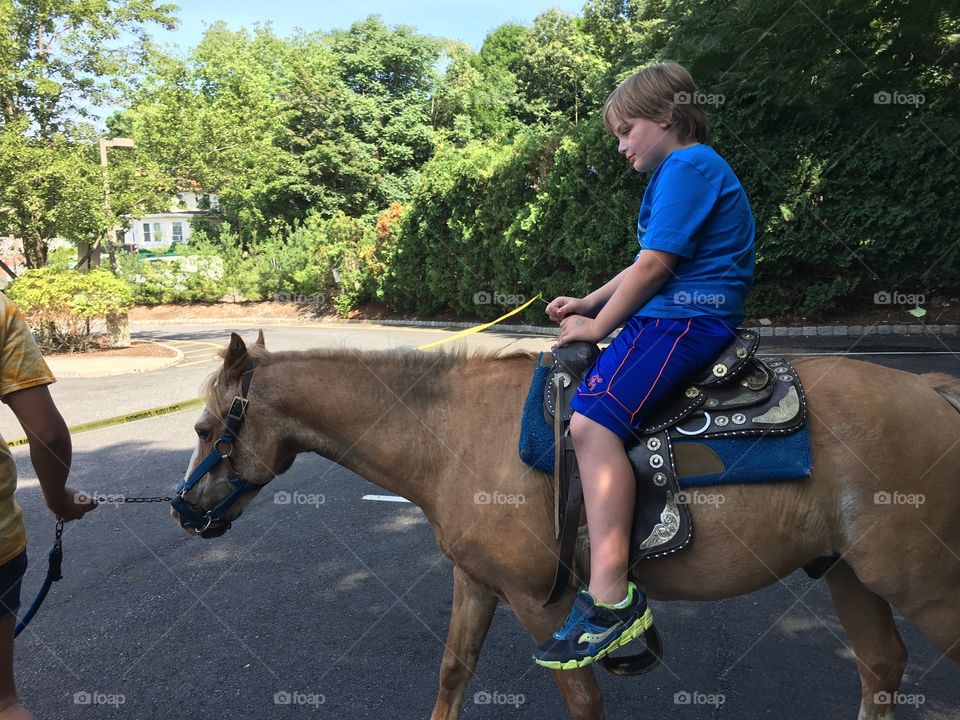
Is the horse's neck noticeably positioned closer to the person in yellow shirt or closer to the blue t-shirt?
the blue t-shirt

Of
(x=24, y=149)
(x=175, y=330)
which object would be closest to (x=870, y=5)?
(x=24, y=149)

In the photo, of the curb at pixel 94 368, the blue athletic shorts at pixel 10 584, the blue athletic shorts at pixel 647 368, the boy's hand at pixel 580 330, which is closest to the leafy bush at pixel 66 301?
the curb at pixel 94 368

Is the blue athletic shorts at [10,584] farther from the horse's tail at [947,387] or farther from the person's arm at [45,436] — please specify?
the horse's tail at [947,387]

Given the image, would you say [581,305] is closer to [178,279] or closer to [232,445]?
[232,445]

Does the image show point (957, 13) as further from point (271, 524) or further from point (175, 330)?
point (175, 330)

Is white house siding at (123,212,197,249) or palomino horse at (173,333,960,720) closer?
palomino horse at (173,333,960,720)

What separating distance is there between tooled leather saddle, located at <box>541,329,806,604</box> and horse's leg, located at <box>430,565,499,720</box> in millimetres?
482

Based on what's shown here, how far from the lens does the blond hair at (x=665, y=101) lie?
232 cm

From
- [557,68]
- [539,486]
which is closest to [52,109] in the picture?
[539,486]

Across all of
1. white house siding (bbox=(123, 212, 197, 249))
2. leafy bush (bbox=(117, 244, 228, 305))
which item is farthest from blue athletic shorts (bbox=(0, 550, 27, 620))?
white house siding (bbox=(123, 212, 197, 249))

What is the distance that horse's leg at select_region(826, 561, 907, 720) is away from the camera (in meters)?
2.75

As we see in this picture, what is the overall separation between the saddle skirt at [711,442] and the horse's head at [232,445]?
1.19 meters

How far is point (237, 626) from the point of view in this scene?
3.93 m

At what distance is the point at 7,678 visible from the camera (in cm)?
206
